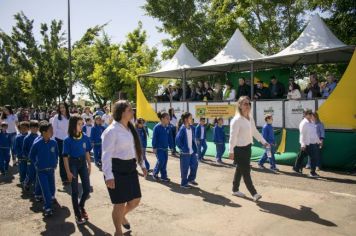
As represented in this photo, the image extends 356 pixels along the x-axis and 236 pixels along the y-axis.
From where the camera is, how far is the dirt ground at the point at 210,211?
555 cm

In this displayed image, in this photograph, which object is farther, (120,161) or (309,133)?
(309,133)

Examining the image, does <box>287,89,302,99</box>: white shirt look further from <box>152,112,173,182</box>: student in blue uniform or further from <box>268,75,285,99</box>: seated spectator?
<box>152,112,173,182</box>: student in blue uniform

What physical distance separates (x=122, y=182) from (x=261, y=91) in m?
10.0

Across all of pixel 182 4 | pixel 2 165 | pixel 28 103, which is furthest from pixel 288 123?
pixel 28 103

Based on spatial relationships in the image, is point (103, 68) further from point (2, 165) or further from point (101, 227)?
point (101, 227)

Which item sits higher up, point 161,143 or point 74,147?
point 74,147

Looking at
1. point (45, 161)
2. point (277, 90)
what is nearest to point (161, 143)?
point (45, 161)

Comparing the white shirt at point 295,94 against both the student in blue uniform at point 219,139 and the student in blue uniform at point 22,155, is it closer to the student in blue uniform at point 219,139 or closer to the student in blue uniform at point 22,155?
the student in blue uniform at point 219,139

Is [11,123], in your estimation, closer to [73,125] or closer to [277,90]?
[73,125]

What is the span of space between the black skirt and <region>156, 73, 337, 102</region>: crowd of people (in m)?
8.40

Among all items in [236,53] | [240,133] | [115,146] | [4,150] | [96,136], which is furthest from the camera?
[236,53]

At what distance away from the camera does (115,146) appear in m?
4.57

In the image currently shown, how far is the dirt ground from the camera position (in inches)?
218

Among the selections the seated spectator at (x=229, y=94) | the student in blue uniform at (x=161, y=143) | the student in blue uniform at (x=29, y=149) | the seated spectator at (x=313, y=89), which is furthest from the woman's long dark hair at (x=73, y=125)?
the seated spectator at (x=229, y=94)
